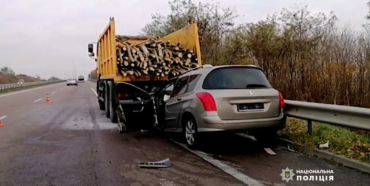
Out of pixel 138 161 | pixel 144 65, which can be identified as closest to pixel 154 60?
pixel 144 65

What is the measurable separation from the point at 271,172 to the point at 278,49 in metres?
9.17

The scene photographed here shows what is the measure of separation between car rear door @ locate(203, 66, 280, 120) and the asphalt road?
0.74 meters

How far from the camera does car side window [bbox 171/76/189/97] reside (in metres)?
6.88

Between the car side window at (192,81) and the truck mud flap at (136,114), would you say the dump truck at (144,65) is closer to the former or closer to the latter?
the truck mud flap at (136,114)

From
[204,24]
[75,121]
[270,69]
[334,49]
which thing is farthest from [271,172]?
[204,24]

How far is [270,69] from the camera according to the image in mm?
13398

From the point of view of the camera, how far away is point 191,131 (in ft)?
21.0

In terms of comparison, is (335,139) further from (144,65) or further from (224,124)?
(144,65)

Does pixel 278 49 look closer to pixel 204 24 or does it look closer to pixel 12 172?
pixel 204 24

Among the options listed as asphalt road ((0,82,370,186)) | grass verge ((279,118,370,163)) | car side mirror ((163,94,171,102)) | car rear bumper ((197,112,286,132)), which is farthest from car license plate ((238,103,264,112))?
car side mirror ((163,94,171,102))

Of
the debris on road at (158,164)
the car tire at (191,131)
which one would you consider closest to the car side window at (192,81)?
the car tire at (191,131)

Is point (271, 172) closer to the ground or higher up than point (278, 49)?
closer to the ground

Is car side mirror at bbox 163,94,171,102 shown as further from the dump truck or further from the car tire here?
the dump truck

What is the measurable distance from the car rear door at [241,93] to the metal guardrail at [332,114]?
0.68 m
